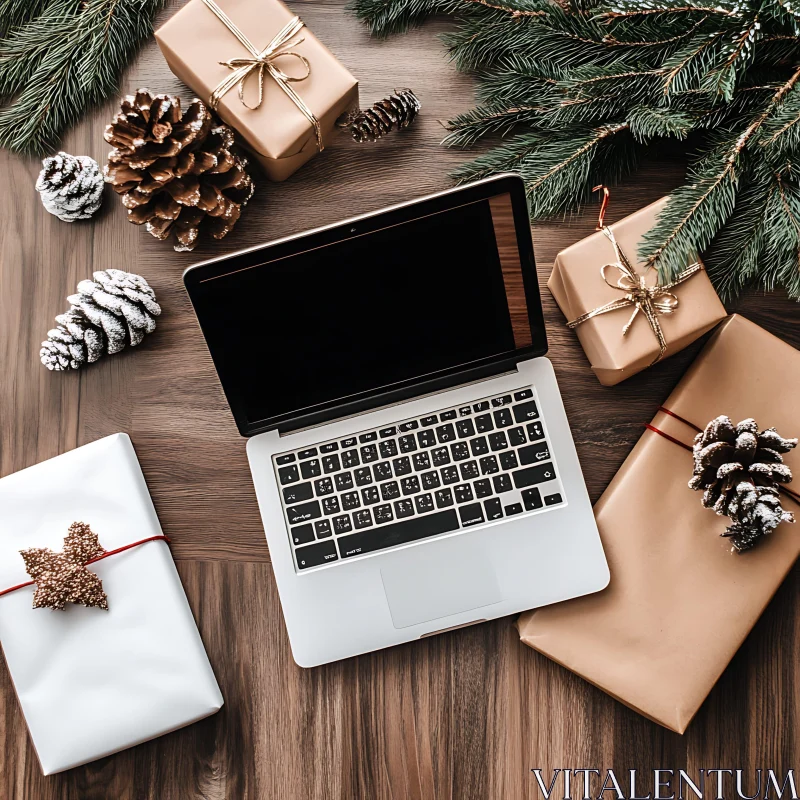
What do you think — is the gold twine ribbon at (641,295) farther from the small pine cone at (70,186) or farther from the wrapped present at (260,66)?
the small pine cone at (70,186)

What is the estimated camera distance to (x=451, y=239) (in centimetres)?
67

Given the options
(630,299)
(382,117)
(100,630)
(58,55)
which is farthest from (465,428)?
(58,55)

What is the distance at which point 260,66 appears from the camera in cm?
73

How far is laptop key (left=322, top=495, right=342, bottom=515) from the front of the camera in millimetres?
753

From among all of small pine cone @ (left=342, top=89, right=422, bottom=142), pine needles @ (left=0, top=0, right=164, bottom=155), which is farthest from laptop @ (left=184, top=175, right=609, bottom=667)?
pine needles @ (left=0, top=0, right=164, bottom=155)

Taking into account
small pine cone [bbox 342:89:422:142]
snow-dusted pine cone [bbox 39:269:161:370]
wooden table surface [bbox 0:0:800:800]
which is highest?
small pine cone [bbox 342:89:422:142]

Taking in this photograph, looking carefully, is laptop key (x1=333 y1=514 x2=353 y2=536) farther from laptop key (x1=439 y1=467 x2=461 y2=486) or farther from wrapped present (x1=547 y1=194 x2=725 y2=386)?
wrapped present (x1=547 y1=194 x2=725 y2=386)

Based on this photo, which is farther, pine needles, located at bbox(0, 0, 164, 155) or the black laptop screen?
pine needles, located at bbox(0, 0, 164, 155)

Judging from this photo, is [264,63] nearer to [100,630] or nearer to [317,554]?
[317,554]

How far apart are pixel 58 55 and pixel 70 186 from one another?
6.5 inches

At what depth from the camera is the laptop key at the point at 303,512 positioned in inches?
29.7

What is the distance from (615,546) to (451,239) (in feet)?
1.32

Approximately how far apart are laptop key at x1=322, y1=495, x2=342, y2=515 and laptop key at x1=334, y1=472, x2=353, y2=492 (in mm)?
12

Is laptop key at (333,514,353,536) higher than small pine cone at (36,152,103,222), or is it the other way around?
small pine cone at (36,152,103,222)
